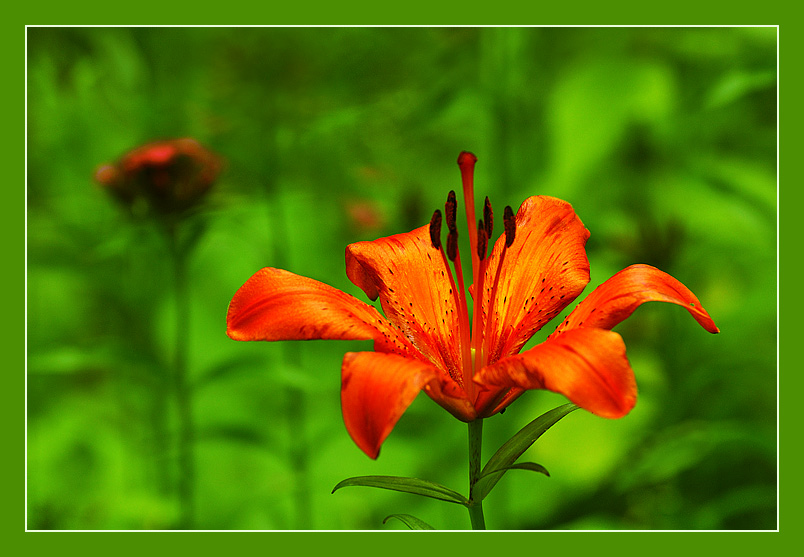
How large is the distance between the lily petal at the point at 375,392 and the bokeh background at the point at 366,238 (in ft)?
1.52

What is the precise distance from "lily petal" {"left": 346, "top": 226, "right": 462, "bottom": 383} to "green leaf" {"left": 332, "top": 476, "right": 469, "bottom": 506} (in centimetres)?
10

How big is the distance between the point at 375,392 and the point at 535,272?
182mm

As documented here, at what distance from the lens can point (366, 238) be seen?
103cm

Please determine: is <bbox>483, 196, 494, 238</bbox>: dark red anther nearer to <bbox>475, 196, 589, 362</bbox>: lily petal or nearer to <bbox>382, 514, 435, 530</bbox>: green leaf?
<bbox>475, 196, 589, 362</bbox>: lily petal

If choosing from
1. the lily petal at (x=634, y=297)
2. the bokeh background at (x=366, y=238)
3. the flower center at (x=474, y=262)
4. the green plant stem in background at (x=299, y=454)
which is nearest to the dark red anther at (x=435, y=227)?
the flower center at (x=474, y=262)

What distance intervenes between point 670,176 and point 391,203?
421 mm

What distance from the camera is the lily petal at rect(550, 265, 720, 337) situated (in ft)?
1.33

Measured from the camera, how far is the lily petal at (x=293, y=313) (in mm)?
411

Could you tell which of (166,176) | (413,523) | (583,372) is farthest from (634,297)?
(166,176)

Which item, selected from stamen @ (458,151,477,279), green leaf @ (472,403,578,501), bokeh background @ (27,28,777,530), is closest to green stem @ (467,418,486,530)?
green leaf @ (472,403,578,501)

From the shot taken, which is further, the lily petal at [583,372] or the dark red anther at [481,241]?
the dark red anther at [481,241]

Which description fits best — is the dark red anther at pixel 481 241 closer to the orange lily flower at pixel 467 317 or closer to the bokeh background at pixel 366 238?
the orange lily flower at pixel 467 317

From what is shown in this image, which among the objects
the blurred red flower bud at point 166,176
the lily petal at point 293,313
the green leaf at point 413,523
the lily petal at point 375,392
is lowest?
the green leaf at point 413,523

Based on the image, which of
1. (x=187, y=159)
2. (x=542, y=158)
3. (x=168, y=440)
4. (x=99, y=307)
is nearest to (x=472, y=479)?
(x=187, y=159)
